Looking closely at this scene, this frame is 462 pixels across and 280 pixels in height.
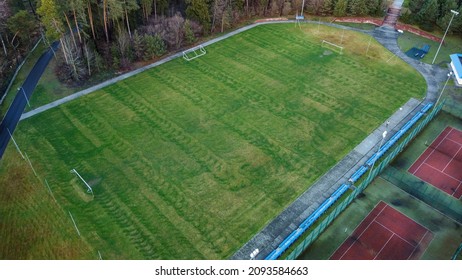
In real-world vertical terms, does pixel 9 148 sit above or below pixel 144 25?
below

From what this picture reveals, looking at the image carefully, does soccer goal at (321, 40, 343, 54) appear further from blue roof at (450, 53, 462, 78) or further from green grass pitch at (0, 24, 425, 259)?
blue roof at (450, 53, 462, 78)

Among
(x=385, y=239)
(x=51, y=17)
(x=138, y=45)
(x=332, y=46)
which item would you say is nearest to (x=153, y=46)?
(x=138, y=45)

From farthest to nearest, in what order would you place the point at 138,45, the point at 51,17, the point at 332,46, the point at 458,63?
the point at 332,46 → the point at 138,45 → the point at 458,63 → the point at 51,17

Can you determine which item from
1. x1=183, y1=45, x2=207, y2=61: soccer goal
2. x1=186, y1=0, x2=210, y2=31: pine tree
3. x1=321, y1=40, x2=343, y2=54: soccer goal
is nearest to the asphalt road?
x1=183, y1=45, x2=207, y2=61: soccer goal

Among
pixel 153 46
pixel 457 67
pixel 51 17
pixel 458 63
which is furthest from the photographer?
pixel 153 46

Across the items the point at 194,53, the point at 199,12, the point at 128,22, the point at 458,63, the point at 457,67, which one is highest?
the point at 199,12

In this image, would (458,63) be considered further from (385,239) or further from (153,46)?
(153,46)
